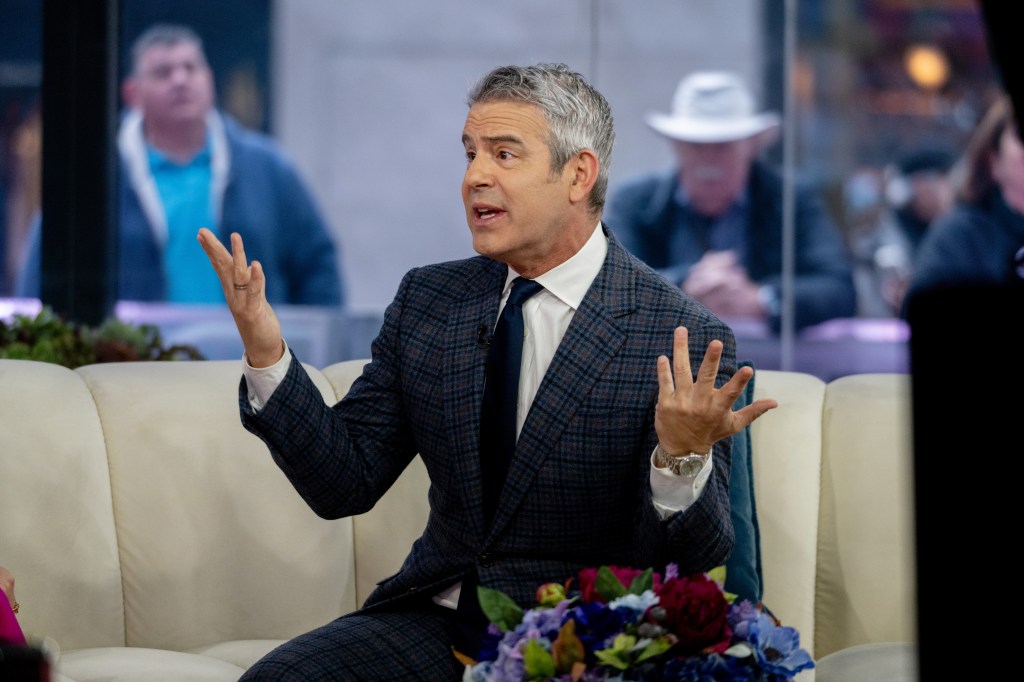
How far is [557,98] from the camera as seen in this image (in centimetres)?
209

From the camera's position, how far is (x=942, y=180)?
199 inches

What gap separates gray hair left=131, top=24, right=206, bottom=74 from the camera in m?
5.24

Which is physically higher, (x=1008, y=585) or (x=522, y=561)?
(x=1008, y=585)

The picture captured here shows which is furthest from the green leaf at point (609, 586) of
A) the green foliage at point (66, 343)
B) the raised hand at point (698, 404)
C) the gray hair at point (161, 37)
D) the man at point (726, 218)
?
the gray hair at point (161, 37)

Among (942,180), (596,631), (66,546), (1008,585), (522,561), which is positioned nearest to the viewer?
(1008,585)

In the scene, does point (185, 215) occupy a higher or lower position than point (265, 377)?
higher

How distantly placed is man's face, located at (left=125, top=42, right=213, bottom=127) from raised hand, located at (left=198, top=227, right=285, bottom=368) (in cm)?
354

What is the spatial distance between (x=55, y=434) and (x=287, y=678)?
2.61 ft

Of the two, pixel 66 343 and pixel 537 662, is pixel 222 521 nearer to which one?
pixel 66 343

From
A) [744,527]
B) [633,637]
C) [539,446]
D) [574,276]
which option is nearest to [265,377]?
[539,446]

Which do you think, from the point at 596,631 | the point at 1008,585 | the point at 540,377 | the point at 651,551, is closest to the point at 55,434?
the point at 540,377

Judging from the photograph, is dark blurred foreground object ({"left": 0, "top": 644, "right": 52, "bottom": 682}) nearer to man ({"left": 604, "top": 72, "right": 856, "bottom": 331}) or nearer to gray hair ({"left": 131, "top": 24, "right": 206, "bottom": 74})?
man ({"left": 604, "top": 72, "right": 856, "bottom": 331})

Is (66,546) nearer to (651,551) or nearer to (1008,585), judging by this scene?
(651,551)

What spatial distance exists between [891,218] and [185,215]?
284cm
